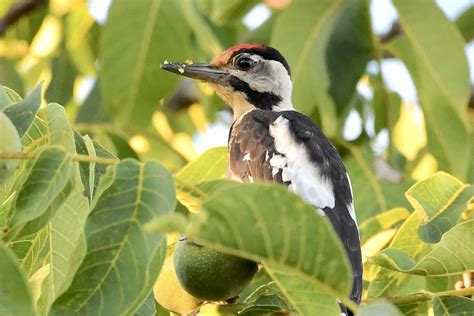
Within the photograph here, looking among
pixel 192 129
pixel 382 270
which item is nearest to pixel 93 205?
pixel 382 270

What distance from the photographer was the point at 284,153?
12.7 ft

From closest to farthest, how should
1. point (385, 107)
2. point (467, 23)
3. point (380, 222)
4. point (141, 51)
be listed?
point (380, 222), point (141, 51), point (385, 107), point (467, 23)

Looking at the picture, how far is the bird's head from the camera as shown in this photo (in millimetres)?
5016

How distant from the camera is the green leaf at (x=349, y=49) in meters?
4.99

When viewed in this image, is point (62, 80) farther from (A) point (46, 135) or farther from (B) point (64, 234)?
(B) point (64, 234)

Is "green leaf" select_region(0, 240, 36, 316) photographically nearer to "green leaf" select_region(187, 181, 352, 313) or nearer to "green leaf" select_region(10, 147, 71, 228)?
"green leaf" select_region(10, 147, 71, 228)

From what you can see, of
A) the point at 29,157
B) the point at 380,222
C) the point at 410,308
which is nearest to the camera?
the point at 29,157

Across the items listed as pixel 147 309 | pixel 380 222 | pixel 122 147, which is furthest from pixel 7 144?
pixel 122 147

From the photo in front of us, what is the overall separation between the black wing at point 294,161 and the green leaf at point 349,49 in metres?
0.72

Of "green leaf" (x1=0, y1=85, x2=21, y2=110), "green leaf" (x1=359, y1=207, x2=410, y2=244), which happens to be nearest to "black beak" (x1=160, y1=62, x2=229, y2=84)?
"green leaf" (x1=359, y1=207, x2=410, y2=244)

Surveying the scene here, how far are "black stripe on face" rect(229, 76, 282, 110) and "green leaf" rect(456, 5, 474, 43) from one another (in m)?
1.40

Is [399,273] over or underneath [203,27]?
over

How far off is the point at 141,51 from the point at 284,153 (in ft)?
4.28

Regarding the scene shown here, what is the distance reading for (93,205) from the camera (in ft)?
7.30
